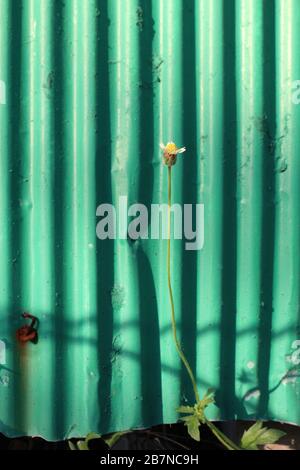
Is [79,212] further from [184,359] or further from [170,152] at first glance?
[184,359]

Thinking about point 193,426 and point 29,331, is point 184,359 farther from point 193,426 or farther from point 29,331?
point 29,331

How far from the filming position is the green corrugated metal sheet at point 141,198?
7.08 ft

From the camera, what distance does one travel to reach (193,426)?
218 cm

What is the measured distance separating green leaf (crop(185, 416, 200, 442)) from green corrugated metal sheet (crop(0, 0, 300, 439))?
3.4 inches

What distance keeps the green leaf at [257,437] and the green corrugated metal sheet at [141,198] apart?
10 cm

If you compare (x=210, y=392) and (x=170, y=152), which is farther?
(x=210, y=392)

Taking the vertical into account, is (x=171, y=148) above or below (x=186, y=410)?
above

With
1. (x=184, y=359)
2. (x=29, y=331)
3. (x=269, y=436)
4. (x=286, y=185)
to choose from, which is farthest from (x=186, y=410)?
(x=286, y=185)

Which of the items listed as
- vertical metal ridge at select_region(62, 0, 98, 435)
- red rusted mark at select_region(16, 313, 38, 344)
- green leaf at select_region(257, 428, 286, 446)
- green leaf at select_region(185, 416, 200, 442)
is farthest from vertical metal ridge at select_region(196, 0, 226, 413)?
red rusted mark at select_region(16, 313, 38, 344)

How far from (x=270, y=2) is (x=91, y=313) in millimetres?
1210

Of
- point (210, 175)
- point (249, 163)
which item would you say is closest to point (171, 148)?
point (210, 175)

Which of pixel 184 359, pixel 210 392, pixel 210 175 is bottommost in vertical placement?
pixel 210 392

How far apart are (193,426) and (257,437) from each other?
0.23 m

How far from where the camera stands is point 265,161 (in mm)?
2223
